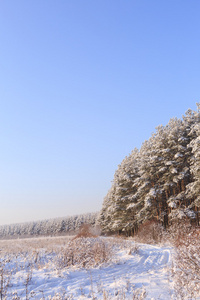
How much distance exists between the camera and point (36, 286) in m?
5.72

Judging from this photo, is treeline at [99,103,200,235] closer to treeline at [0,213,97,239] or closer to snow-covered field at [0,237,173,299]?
snow-covered field at [0,237,173,299]

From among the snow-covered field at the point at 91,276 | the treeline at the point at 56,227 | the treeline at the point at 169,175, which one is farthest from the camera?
the treeline at the point at 56,227

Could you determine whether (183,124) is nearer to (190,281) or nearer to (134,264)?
(134,264)

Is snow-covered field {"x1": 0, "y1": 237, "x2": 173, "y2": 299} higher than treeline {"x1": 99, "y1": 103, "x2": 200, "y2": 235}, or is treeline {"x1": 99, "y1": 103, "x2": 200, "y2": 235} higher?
treeline {"x1": 99, "y1": 103, "x2": 200, "y2": 235}

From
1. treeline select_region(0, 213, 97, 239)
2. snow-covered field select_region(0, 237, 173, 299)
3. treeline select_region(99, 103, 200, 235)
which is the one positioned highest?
treeline select_region(99, 103, 200, 235)

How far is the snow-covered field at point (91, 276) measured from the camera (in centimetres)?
488

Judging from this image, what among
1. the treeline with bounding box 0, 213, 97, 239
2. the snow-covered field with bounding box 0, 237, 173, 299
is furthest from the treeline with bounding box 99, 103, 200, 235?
the treeline with bounding box 0, 213, 97, 239

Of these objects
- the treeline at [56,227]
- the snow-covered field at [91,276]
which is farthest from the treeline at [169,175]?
the treeline at [56,227]

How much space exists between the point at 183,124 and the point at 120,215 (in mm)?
15520

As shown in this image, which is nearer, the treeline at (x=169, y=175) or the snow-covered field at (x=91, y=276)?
the snow-covered field at (x=91, y=276)

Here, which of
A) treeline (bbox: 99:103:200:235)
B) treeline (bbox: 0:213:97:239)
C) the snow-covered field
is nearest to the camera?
the snow-covered field

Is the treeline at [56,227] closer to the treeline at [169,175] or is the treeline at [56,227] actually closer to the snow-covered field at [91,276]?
the treeline at [169,175]

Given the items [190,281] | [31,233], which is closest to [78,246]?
[190,281]

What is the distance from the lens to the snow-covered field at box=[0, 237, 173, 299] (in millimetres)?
4879
